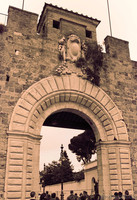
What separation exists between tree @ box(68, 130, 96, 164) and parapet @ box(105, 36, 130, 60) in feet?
58.1

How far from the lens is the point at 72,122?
13586 millimetres

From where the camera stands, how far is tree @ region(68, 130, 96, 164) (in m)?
30.1

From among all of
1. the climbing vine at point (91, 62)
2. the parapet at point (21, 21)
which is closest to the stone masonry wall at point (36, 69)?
the parapet at point (21, 21)

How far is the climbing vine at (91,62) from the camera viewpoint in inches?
428

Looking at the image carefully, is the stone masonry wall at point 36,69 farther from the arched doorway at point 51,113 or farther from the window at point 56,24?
the window at point 56,24

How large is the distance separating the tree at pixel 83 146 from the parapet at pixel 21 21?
806 inches

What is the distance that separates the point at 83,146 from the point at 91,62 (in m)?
21.5

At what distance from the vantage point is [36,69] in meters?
9.95

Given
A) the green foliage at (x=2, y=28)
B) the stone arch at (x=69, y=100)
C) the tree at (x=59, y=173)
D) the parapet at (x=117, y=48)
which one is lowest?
the tree at (x=59, y=173)

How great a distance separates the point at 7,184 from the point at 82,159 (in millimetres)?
26296

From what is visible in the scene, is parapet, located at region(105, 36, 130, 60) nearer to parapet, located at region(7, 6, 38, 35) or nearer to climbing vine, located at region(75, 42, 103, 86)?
climbing vine, located at region(75, 42, 103, 86)

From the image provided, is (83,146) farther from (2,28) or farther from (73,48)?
(2,28)

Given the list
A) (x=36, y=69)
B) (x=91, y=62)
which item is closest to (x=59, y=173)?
(x=91, y=62)

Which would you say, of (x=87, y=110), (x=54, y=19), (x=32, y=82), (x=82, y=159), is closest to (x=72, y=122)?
(x=87, y=110)
